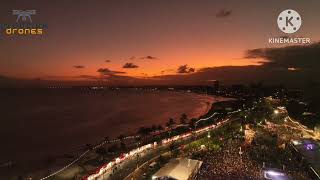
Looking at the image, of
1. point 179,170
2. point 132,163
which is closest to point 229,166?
point 179,170

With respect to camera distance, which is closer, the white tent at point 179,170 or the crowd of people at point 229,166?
the crowd of people at point 229,166

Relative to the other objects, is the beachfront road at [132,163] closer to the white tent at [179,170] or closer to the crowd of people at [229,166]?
the white tent at [179,170]

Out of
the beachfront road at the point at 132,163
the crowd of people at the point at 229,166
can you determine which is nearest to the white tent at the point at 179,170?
the crowd of people at the point at 229,166

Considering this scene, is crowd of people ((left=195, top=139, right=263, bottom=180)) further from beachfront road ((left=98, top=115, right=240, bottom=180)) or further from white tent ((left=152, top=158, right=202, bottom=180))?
beachfront road ((left=98, top=115, right=240, bottom=180))

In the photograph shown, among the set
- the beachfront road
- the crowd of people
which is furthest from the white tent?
the beachfront road

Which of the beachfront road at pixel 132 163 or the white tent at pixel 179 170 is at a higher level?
the white tent at pixel 179 170

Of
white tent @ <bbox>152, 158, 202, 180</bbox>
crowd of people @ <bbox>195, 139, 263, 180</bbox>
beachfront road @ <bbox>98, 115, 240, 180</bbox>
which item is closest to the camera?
crowd of people @ <bbox>195, 139, 263, 180</bbox>

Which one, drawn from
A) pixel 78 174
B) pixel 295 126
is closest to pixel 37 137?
pixel 78 174

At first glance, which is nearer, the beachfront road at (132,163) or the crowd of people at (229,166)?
the crowd of people at (229,166)

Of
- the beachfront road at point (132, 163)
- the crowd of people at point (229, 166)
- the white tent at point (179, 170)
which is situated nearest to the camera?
the crowd of people at point (229, 166)

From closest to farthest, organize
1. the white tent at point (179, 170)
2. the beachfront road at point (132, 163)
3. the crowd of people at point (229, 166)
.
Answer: the crowd of people at point (229, 166) < the white tent at point (179, 170) < the beachfront road at point (132, 163)

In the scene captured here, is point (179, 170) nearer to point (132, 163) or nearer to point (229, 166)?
point (229, 166)
